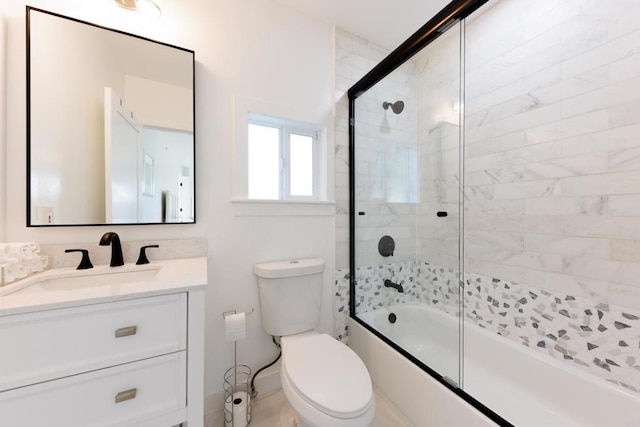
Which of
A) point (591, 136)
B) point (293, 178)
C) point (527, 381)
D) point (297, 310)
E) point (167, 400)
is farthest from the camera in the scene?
point (293, 178)

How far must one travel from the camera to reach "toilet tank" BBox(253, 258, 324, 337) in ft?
4.51

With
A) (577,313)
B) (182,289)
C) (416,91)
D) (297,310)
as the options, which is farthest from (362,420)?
(416,91)

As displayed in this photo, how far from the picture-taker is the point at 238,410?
1230mm

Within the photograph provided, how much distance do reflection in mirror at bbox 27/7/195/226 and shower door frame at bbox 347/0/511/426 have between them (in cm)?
103

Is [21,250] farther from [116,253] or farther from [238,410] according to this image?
[238,410]

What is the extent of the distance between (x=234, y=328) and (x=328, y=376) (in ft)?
1.64

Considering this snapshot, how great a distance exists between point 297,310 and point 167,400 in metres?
0.70

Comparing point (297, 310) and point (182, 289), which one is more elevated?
point (182, 289)

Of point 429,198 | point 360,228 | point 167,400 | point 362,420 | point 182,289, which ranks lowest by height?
point 362,420

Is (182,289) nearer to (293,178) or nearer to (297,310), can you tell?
(297,310)

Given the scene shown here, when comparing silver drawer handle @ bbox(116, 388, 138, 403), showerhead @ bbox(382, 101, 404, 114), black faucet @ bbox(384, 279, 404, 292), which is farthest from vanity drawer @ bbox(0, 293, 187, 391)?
showerhead @ bbox(382, 101, 404, 114)

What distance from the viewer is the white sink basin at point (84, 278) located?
0.91 meters

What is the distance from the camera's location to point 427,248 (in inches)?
70.9

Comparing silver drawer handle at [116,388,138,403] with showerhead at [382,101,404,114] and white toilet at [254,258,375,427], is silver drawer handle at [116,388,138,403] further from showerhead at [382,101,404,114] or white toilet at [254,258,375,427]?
showerhead at [382,101,404,114]
